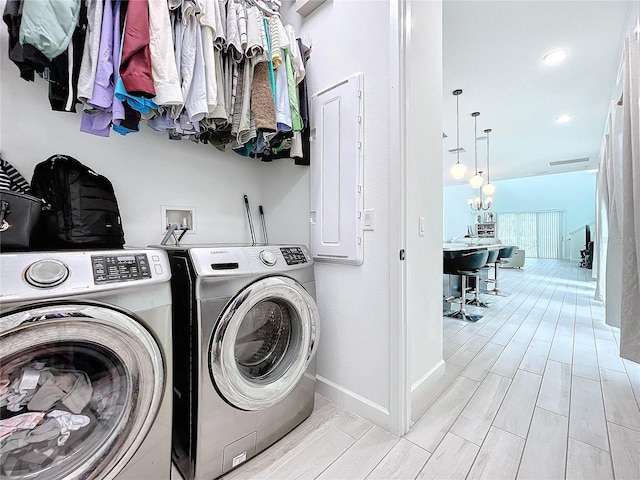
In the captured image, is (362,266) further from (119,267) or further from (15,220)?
(15,220)

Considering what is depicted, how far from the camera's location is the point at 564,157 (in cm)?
649

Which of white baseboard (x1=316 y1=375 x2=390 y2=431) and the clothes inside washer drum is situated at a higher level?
the clothes inside washer drum

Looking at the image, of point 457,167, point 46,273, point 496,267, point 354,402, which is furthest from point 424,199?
point 496,267

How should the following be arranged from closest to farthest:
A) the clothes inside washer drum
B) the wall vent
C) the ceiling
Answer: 1. the clothes inside washer drum
2. the ceiling
3. the wall vent

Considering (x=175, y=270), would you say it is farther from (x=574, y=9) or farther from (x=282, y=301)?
(x=574, y=9)

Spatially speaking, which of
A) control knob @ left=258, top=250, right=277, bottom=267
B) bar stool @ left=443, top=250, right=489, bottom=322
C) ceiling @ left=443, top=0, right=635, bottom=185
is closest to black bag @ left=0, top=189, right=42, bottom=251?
control knob @ left=258, top=250, right=277, bottom=267

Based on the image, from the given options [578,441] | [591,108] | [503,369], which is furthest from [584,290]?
[578,441]

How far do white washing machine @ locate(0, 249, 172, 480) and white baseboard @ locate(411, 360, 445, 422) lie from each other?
1.20 meters

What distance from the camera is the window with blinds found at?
10.4 m

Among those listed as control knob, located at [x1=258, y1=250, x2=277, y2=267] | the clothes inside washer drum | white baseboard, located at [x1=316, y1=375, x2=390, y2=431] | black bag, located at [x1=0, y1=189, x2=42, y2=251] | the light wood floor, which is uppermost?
black bag, located at [x1=0, y1=189, x2=42, y2=251]

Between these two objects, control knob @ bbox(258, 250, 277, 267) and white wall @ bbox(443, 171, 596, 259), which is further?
white wall @ bbox(443, 171, 596, 259)

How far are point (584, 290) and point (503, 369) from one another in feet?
14.3

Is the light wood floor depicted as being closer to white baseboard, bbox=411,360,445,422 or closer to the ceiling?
white baseboard, bbox=411,360,445,422

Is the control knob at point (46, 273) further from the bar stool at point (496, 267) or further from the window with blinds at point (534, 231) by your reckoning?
the window with blinds at point (534, 231)
